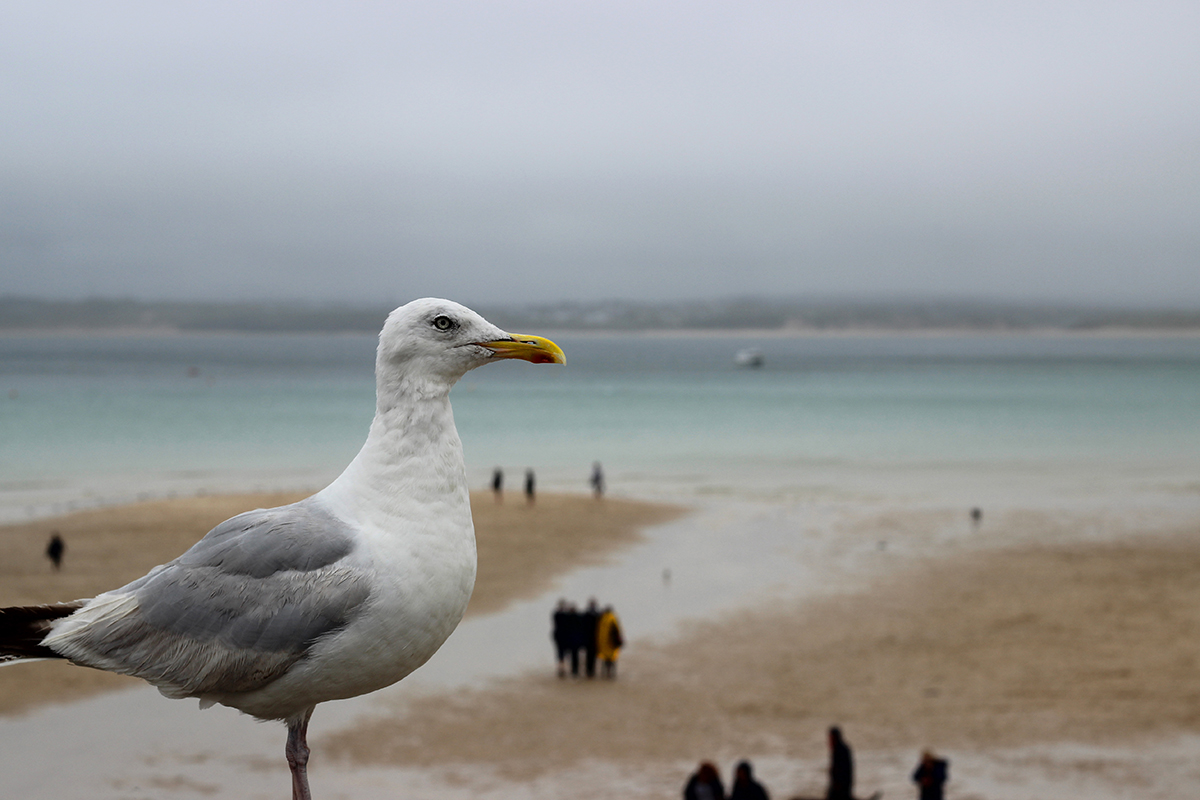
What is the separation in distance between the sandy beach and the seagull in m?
8.79

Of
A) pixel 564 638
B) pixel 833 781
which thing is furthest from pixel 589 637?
pixel 833 781

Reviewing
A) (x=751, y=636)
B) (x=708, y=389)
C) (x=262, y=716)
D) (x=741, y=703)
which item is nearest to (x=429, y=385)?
(x=262, y=716)

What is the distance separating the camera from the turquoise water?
38.7 meters

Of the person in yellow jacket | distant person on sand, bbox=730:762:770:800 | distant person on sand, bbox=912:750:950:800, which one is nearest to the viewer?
distant person on sand, bbox=730:762:770:800

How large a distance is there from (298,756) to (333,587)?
53 cm

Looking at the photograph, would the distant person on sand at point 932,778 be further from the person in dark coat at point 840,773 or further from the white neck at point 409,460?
the white neck at point 409,460

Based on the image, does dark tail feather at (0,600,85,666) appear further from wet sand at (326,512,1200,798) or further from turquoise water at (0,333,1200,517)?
turquoise water at (0,333,1200,517)

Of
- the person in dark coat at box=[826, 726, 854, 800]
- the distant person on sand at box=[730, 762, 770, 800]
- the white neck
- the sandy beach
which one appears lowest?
the sandy beach

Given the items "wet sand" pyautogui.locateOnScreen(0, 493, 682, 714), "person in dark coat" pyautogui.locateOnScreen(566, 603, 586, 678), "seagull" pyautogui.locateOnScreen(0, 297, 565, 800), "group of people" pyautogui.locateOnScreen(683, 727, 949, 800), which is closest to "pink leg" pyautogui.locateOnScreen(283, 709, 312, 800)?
"seagull" pyautogui.locateOnScreen(0, 297, 565, 800)

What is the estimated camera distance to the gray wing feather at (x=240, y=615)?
8.21 ft

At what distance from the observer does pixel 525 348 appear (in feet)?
8.68

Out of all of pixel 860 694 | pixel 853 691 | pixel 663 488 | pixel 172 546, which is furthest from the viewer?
pixel 663 488

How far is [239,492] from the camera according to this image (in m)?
32.0

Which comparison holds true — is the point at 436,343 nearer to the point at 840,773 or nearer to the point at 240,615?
the point at 240,615
